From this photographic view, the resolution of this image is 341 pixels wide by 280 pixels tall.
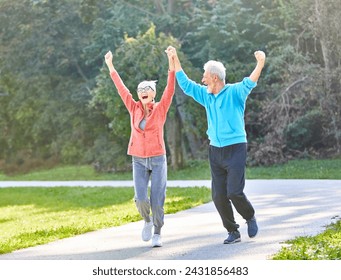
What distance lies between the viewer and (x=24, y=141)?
32.7 m

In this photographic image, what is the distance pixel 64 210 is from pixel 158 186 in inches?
279

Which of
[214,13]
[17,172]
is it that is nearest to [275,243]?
[214,13]

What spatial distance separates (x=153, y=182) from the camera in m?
7.72

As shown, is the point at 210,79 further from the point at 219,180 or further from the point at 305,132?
the point at 305,132

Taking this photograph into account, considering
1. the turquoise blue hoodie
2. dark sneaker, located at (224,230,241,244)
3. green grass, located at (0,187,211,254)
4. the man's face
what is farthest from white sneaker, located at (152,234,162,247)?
green grass, located at (0,187,211,254)

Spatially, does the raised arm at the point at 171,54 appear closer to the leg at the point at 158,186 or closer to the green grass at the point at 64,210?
the leg at the point at 158,186

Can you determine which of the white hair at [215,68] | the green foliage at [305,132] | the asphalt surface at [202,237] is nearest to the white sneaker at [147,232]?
the asphalt surface at [202,237]

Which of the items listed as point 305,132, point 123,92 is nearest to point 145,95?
point 123,92

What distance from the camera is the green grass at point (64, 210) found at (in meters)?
9.76

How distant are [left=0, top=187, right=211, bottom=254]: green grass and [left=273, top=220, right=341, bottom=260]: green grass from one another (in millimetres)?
2824

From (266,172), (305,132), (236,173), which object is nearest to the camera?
(236,173)

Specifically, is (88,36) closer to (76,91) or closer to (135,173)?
(76,91)

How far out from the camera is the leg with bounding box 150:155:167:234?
7.64 metres

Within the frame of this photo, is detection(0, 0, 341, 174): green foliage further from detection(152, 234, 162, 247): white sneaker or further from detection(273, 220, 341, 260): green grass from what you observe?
detection(152, 234, 162, 247): white sneaker
